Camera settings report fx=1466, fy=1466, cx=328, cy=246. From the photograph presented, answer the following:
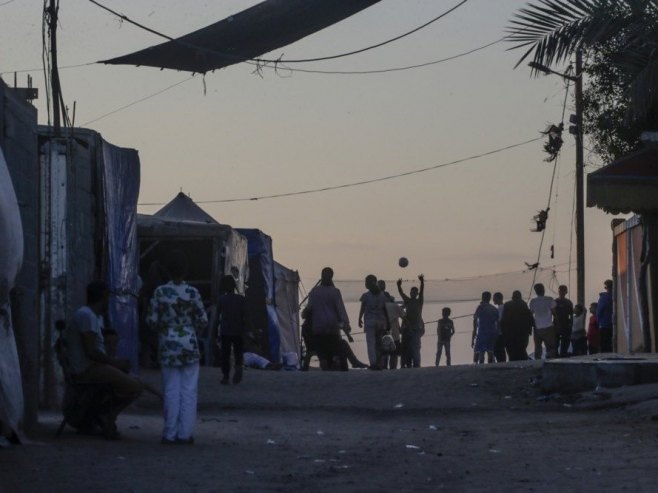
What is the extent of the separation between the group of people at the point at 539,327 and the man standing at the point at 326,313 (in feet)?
13.0

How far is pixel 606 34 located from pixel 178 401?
19.2 ft

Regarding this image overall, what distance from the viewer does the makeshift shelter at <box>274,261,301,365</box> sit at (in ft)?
103

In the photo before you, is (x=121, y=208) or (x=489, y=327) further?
(x=489, y=327)

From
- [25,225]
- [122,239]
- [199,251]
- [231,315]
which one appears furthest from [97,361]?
[199,251]

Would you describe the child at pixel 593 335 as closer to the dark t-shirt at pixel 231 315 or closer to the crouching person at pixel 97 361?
the dark t-shirt at pixel 231 315

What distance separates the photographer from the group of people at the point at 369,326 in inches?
861

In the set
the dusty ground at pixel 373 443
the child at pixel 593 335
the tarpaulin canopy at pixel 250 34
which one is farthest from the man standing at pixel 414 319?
the tarpaulin canopy at pixel 250 34

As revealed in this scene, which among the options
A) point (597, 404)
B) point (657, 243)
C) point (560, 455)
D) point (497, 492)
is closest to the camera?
point (497, 492)

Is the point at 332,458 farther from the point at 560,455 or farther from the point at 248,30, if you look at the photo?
the point at 248,30

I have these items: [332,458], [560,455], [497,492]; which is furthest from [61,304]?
[497,492]

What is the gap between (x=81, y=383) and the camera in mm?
11977

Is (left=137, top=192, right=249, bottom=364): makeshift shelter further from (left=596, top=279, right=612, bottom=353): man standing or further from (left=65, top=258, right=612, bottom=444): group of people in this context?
(left=596, top=279, right=612, bottom=353): man standing

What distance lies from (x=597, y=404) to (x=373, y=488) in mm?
7491

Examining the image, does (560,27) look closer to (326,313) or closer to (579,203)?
(326,313)
